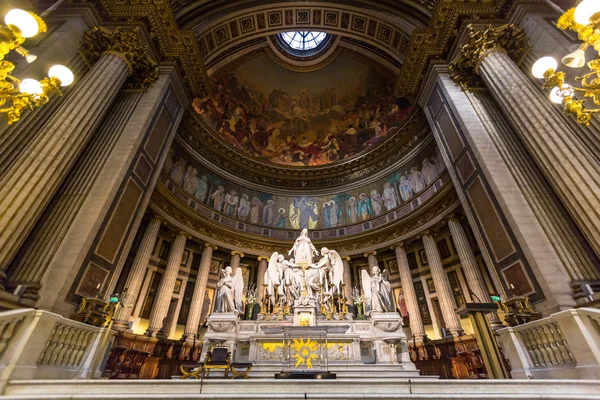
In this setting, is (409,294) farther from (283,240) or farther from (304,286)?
(304,286)

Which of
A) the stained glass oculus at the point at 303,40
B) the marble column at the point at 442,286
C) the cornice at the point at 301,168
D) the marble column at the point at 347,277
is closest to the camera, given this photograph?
the marble column at the point at 442,286

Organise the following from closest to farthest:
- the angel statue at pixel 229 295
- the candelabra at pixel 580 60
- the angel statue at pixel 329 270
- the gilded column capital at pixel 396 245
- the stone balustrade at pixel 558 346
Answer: the candelabra at pixel 580 60, the stone balustrade at pixel 558 346, the angel statue at pixel 229 295, the angel statue at pixel 329 270, the gilded column capital at pixel 396 245

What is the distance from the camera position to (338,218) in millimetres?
19469

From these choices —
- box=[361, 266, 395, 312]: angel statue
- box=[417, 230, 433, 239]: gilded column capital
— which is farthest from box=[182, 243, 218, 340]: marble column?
box=[417, 230, 433, 239]: gilded column capital

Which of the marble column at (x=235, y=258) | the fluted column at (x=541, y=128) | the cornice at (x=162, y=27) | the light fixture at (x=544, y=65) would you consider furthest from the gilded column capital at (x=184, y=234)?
the light fixture at (x=544, y=65)

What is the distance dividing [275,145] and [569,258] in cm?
1928

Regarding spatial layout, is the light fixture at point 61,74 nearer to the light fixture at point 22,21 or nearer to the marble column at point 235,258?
the light fixture at point 22,21

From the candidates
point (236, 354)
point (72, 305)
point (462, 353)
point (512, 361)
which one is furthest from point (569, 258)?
point (72, 305)

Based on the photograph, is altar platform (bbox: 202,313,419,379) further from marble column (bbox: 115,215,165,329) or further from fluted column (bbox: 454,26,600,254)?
marble column (bbox: 115,215,165,329)

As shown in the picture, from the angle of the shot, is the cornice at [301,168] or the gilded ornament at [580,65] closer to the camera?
the gilded ornament at [580,65]

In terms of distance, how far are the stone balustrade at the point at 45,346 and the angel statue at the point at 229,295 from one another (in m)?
2.99

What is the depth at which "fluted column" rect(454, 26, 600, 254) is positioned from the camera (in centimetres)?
551

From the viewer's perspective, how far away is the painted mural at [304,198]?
16.2 metres

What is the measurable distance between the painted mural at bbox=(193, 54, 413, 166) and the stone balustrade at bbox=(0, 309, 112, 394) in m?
16.2
